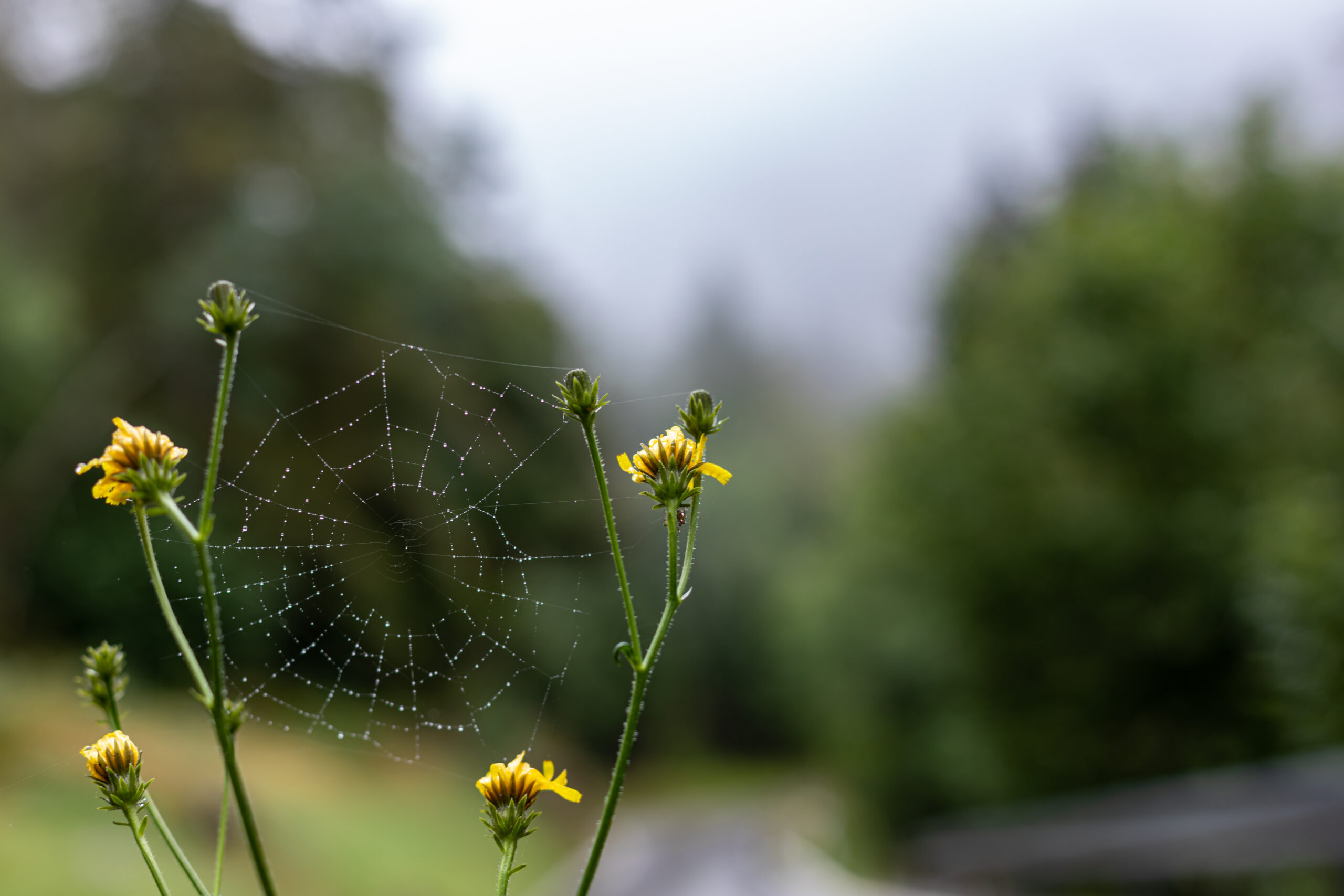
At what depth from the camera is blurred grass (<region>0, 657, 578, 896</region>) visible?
7.05m

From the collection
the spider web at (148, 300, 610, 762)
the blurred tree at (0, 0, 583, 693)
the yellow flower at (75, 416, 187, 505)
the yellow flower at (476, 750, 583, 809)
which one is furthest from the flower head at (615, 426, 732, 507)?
the blurred tree at (0, 0, 583, 693)

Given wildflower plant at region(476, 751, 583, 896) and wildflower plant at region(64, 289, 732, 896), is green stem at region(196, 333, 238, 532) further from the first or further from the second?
wildflower plant at region(476, 751, 583, 896)

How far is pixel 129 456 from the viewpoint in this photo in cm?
65

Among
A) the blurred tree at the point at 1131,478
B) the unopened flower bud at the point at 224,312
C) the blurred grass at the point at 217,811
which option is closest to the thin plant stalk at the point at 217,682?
the unopened flower bud at the point at 224,312

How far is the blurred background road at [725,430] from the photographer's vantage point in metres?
7.72

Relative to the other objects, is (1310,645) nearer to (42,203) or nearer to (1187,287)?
(1187,287)

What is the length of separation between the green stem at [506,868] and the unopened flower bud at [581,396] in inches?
12.6

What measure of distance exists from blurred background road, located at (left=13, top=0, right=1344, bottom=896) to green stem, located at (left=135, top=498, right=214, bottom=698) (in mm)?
3291

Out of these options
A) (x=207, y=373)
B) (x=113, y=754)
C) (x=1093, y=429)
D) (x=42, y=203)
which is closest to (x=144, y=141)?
(x=42, y=203)

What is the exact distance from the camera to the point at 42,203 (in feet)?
57.6

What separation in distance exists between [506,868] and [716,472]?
313 mm

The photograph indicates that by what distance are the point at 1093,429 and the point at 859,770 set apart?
1148 centimetres

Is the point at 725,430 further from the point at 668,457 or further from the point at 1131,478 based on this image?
the point at 668,457

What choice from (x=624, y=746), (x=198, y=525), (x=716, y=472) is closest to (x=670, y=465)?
(x=716, y=472)
